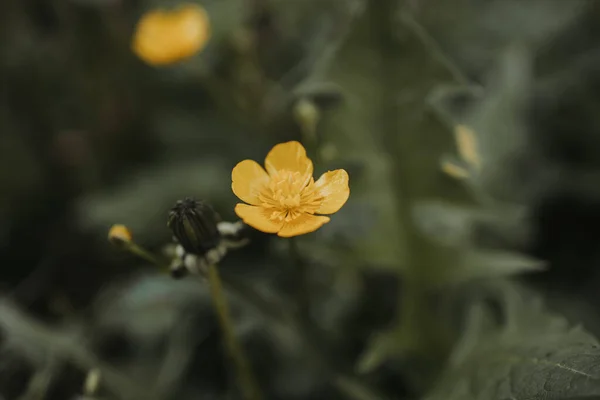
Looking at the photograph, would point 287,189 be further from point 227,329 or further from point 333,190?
point 227,329

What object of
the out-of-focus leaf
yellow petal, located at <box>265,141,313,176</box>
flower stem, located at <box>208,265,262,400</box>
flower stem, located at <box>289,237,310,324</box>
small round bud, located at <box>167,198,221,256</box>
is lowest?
flower stem, located at <box>208,265,262,400</box>

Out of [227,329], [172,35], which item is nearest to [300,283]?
[227,329]

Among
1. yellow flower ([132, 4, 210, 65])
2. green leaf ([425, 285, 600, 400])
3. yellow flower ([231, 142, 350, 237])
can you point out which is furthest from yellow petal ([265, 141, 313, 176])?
yellow flower ([132, 4, 210, 65])

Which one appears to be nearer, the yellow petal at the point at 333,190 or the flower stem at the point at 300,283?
the yellow petal at the point at 333,190

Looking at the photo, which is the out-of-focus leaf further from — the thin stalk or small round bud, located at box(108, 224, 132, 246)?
small round bud, located at box(108, 224, 132, 246)

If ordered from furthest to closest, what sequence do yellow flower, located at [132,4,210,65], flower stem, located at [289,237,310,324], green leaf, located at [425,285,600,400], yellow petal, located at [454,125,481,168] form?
yellow flower, located at [132,4,210,65], yellow petal, located at [454,125,481,168], flower stem, located at [289,237,310,324], green leaf, located at [425,285,600,400]

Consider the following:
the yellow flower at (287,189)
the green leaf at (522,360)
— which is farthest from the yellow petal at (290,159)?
the green leaf at (522,360)

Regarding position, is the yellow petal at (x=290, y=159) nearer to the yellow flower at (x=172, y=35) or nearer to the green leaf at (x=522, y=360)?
the green leaf at (x=522, y=360)

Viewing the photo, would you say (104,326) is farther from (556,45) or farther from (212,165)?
(556,45)
